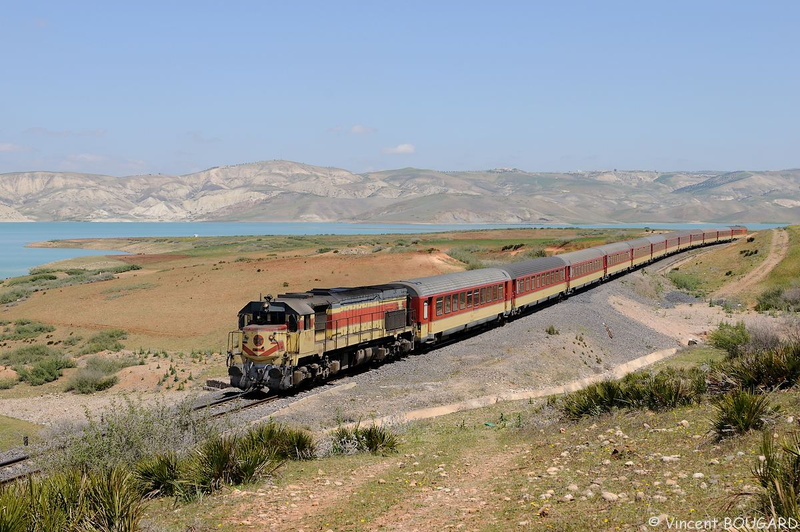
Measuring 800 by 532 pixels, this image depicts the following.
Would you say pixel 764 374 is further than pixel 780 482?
Yes

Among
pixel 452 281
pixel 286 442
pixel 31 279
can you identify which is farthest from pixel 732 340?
pixel 31 279

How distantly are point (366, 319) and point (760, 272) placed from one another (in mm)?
58086

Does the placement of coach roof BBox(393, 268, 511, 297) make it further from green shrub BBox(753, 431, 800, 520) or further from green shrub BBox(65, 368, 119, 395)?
green shrub BBox(753, 431, 800, 520)

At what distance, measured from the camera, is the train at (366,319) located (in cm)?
2528

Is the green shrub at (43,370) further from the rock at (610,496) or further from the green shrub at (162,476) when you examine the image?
the rock at (610,496)

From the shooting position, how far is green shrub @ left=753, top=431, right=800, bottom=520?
28.4 feet

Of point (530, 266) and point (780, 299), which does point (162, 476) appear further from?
point (780, 299)

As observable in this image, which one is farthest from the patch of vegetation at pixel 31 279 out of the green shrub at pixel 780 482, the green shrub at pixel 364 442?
the green shrub at pixel 780 482

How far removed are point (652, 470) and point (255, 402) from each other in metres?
15.7

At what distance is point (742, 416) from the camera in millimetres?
13195

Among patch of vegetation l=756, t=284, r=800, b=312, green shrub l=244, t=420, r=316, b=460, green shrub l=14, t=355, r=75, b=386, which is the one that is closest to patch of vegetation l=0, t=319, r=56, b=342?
green shrub l=14, t=355, r=75, b=386

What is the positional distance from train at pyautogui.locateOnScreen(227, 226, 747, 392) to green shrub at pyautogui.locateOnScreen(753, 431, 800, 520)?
677 inches

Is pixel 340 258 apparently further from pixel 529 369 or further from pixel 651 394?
pixel 651 394

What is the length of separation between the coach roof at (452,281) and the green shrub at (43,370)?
18733mm
